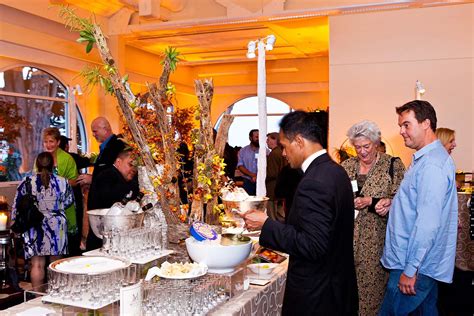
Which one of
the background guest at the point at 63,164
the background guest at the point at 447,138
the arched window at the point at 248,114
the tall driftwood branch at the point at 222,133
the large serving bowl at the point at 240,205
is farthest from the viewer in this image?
the arched window at the point at 248,114

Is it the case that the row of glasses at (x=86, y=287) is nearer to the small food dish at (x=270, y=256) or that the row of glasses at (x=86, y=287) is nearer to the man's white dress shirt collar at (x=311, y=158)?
the man's white dress shirt collar at (x=311, y=158)

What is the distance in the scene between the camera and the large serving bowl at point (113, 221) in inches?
81.1

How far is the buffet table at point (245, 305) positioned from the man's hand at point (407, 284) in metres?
0.55

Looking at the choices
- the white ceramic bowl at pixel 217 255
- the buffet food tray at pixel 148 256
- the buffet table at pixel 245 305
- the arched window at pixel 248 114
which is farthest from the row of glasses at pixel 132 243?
the arched window at pixel 248 114

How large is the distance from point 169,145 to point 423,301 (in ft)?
4.57

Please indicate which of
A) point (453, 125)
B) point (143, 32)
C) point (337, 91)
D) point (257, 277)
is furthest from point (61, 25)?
point (257, 277)

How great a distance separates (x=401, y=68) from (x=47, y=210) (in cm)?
495

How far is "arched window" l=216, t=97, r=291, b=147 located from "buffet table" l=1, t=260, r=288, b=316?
415 inches

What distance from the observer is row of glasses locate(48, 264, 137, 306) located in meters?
1.60

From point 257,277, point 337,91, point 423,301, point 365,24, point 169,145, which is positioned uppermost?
point 365,24

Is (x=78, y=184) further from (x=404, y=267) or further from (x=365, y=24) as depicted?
(x=365, y=24)

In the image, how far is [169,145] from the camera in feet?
7.45

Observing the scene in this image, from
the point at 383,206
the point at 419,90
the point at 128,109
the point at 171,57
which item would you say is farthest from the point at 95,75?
the point at 419,90

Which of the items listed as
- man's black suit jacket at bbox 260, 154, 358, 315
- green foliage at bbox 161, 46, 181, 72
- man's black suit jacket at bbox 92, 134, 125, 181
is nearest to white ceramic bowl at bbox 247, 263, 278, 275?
man's black suit jacket at bbox 260, 154, 358, 315
